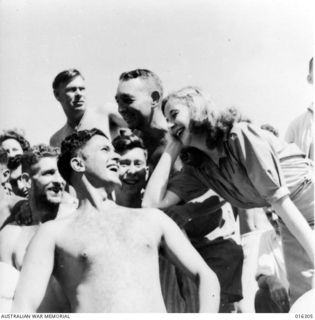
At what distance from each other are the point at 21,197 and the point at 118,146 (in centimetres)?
55

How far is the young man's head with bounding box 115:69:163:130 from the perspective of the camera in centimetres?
416

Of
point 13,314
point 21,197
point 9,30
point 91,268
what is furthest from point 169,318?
point 9,30

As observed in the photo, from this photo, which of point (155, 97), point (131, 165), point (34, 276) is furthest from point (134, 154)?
point (34, 276)

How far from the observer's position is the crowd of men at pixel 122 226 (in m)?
3.42

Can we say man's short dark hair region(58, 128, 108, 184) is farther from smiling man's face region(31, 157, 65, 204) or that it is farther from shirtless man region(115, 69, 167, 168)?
shirtless man region(115, 69, 167, 168)

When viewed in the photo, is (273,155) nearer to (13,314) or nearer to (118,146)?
(118,146)

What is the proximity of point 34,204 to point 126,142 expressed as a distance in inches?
19.0

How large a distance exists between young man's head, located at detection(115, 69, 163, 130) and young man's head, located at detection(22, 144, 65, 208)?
1.20 feet

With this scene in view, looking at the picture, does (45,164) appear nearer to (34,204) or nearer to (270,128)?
(34,204)

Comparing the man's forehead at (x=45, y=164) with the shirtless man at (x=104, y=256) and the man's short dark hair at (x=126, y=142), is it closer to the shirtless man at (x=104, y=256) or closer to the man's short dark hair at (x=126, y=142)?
the man's short dark hair at (x=126, y=142)

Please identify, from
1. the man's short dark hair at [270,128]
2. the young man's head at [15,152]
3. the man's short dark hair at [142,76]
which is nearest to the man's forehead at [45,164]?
the young man's head at [15,152]

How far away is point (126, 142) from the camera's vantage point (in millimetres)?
4020

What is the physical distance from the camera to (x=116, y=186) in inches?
144

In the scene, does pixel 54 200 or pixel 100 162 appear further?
pixel 54 200
